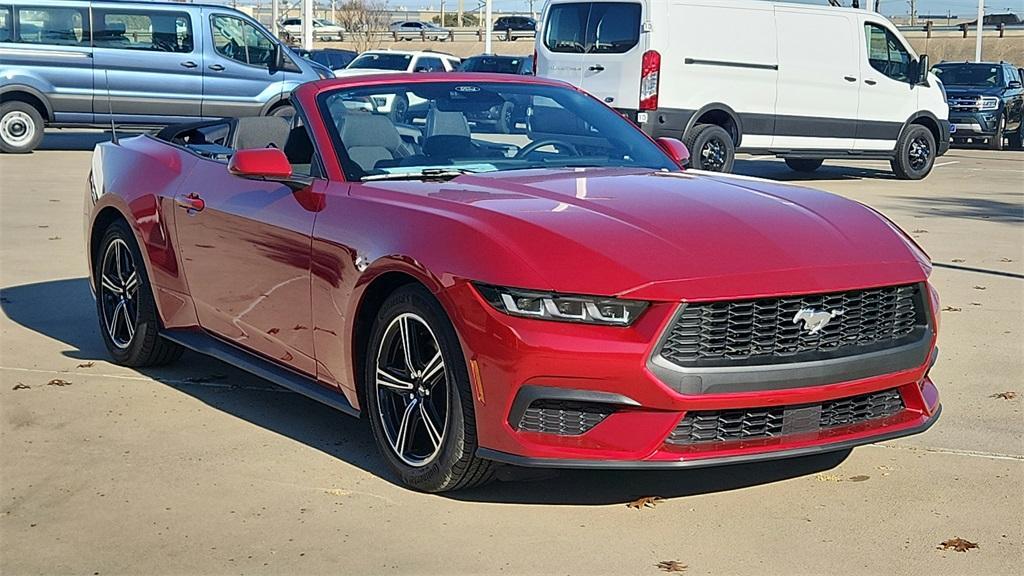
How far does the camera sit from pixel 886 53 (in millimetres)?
19000

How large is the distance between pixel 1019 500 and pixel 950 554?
27.3 inches

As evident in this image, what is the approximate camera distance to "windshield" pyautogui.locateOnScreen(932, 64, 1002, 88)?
2728cm

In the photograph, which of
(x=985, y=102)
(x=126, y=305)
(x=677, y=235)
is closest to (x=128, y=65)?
(x=126, y=305)

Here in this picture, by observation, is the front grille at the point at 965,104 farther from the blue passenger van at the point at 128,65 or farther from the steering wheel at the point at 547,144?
the steering wheel at the point at 547,144

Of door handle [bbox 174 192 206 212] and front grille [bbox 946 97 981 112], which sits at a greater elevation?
door handle [bbox 174 192 206 212]

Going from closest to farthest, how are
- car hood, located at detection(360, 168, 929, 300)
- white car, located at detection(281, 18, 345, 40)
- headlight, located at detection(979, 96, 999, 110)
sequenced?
car hood, located at detection(360, 168, 929, 300) < headlight, located at detection(979, 96, 999, 110) < white car, located at detection(281, 18, 345, 40)

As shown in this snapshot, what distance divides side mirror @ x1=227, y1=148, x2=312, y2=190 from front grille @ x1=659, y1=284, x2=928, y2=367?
1.84 m

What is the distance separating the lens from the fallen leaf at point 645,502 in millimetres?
4797

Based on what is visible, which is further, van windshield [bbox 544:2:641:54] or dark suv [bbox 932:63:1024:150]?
dark suv [bbox 932:63:1024:150]

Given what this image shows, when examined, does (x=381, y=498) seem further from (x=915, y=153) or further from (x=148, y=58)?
(x=148, y=58)

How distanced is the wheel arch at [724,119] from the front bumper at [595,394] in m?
13.0

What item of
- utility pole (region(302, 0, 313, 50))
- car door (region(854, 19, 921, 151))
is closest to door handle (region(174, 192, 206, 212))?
car door (region(854, 19, 921, 151))

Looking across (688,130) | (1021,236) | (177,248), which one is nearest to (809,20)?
(688,130)

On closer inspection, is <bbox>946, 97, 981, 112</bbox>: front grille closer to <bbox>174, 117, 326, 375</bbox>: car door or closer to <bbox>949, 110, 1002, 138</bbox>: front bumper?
<bbox>949, 110, 1002, 138</bbox>: front bumper
